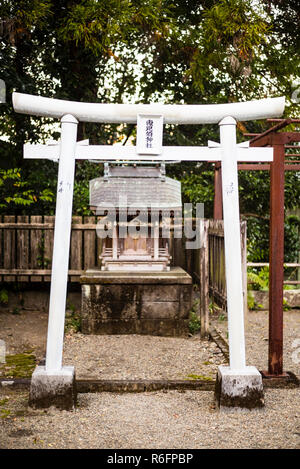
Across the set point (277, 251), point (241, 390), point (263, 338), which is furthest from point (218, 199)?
point (241, 390)

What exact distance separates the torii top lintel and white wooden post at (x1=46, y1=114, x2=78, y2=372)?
0.12 metres

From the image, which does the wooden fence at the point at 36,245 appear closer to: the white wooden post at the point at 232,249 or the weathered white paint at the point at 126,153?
the weathered white paint at the point at 126,153

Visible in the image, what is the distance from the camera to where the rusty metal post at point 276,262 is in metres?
4.54

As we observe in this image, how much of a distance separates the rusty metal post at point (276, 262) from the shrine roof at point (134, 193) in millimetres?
2244

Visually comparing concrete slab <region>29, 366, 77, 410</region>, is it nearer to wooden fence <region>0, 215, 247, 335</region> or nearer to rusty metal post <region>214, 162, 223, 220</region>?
rusty metal post <region>214, 162, 223, 220</region>

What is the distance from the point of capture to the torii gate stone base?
12.4ft

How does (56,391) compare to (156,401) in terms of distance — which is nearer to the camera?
(56,391)

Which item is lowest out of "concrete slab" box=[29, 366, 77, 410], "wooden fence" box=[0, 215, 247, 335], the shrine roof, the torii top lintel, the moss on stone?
the moss on stone

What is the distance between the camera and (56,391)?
3779 millimetres

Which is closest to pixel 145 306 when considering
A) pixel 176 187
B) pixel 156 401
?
pixel 176 187

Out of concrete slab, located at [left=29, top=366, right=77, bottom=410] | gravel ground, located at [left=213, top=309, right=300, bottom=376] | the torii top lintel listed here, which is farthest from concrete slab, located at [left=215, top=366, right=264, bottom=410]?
the torii top lintel

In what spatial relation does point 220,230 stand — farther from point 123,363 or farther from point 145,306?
point 123,363

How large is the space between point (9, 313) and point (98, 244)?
1.97m

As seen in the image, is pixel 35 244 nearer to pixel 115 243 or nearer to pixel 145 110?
pixel 115 243
